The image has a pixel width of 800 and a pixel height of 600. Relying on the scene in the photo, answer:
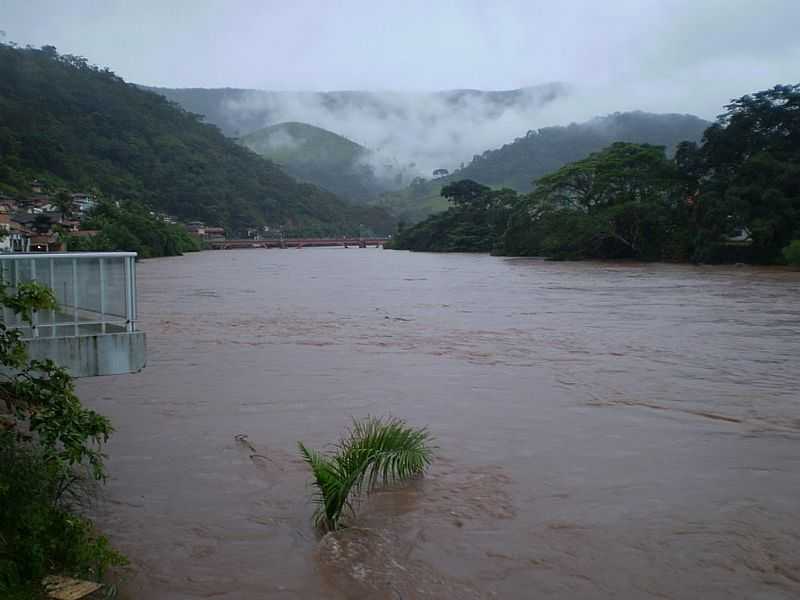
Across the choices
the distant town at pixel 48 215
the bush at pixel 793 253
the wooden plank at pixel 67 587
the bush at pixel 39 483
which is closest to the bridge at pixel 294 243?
the distant town at pixel 48 215

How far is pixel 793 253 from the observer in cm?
3419

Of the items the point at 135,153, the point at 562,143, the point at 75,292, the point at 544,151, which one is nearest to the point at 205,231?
the point at 135,153

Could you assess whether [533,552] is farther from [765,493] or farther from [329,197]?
[329,197]

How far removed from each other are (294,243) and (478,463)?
98.2 m

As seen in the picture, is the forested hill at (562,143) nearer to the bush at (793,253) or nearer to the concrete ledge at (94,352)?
the bush at (793,253)

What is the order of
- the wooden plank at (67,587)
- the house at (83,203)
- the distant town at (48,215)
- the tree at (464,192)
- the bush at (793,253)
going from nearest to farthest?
the wooden plank at (67,587) < the bush at (793,253) < the distant town at (48,215) < the house at (83,203) < the tree at (464,192)

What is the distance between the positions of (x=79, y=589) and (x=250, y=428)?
4128 millimetres

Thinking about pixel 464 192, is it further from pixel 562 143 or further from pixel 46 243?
pixel 562 143

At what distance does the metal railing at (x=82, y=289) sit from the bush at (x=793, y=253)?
34.7 metres

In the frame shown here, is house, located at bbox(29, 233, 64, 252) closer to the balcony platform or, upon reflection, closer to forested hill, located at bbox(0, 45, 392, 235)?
forested hill, located at bbox(0, 45, 392, 235)

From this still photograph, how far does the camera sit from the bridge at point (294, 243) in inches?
3644

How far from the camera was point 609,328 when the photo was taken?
51.9 feet

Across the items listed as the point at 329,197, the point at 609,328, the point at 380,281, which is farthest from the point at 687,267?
the point at 329,197

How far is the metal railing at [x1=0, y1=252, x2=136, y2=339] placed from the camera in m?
5.58
